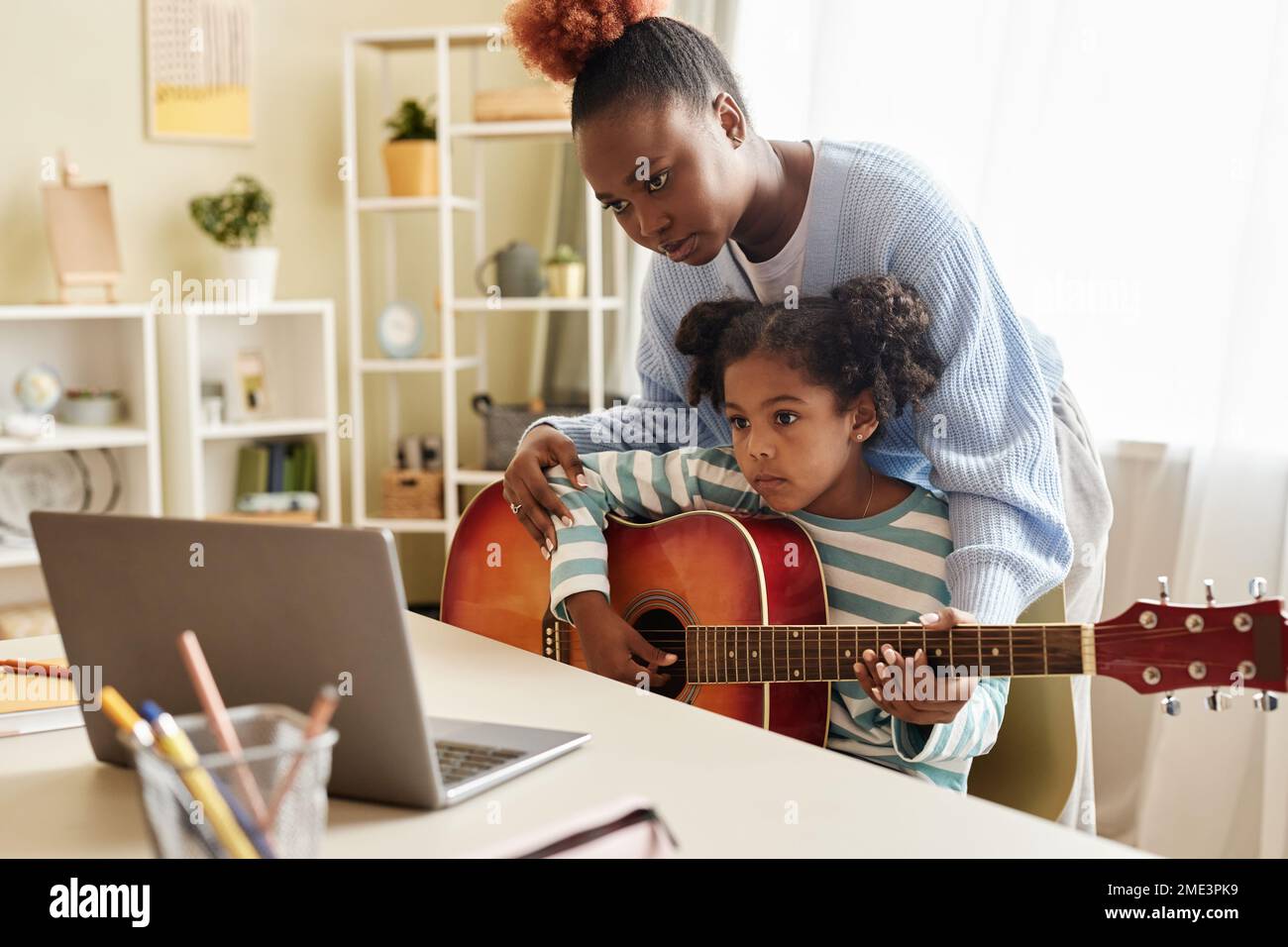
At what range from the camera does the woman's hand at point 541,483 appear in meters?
1.69

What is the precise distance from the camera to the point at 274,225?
4.01 metres

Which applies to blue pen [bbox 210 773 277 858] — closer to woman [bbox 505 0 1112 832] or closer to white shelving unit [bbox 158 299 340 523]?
woman [bbox 505 0 1112 832]

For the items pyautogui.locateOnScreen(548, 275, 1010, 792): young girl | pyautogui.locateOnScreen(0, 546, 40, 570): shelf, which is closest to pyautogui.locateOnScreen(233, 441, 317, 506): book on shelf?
pyautogui.locateOnScreen(0, 546, 40, 570): shelf

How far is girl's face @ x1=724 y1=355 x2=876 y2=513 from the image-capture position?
4.99 ft

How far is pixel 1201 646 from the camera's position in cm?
110

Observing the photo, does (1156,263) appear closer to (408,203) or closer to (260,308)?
(408,203)

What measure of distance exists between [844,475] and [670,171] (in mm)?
418

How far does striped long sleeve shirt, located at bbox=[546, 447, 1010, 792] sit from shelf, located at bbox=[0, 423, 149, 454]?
2.07 metres

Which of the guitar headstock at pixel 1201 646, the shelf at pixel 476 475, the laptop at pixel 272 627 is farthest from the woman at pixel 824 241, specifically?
the shelf at pixel 476 475

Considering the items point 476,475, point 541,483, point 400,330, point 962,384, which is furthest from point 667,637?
point 400,330

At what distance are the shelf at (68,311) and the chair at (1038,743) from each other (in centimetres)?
266

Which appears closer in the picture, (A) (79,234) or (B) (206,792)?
(B) (206,792)
